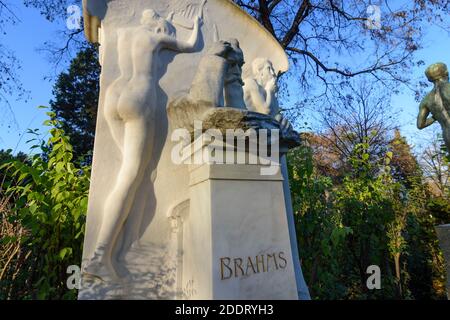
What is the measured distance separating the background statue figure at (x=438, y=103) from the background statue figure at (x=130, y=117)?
359 centimetres

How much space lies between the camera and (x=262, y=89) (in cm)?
427

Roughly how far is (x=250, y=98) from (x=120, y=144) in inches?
63.9

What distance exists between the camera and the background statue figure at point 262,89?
4176 millimetres

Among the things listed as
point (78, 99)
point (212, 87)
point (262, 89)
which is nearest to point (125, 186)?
point (212, 87)

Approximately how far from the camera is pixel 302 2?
9492 mm

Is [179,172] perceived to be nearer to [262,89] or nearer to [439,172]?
[262,89]

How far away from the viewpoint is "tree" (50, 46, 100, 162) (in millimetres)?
18078

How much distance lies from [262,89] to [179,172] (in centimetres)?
152

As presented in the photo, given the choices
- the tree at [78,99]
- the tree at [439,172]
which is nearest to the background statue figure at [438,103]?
the tree at [439,172]

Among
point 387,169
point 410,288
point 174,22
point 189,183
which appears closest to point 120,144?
point 189,183

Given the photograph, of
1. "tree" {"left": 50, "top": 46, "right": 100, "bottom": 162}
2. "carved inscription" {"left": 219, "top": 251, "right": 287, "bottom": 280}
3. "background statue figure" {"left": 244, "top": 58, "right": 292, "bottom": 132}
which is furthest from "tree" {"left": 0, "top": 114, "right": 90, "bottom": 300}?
"tree" {"left": 50, "top": 46, "right": 100, "bottom": 162}

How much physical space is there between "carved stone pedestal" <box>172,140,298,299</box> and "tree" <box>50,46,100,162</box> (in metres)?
16.1

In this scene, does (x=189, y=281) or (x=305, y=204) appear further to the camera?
(x=305, y=204)

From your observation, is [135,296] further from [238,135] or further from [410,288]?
[410,288]
